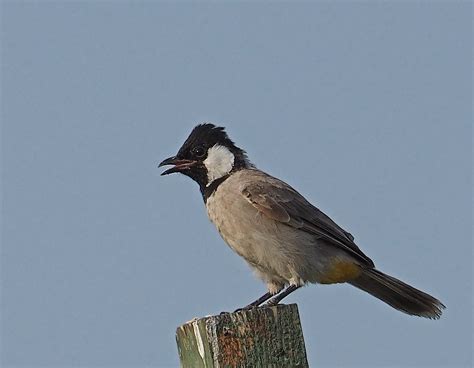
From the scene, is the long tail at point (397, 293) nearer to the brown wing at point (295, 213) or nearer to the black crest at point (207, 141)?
the brown wing at point (295, 213)

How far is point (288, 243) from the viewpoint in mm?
6723

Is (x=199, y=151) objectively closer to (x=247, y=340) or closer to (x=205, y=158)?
(x=205, y=158)

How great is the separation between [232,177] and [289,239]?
0.84m

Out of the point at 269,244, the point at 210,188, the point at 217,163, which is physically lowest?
the point at 269,244

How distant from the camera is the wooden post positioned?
3676mm

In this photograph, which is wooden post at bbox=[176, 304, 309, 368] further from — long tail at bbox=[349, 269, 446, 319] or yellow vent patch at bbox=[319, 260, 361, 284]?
long tail at bbox=[349, 269, 446, 319]

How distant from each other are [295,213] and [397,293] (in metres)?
1.01

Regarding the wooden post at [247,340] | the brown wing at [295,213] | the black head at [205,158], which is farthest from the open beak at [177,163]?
the wooden post at [247,340]

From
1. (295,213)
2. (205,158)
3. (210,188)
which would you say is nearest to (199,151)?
(205,158)

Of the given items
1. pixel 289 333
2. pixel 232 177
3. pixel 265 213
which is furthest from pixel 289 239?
pixel 289 333

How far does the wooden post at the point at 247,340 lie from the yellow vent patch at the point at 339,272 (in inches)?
118

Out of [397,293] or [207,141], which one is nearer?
[397,293]

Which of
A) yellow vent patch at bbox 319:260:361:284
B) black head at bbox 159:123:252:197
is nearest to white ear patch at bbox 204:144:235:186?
black head at bbox 159:123:252:197

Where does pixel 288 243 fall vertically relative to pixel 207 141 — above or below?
below
